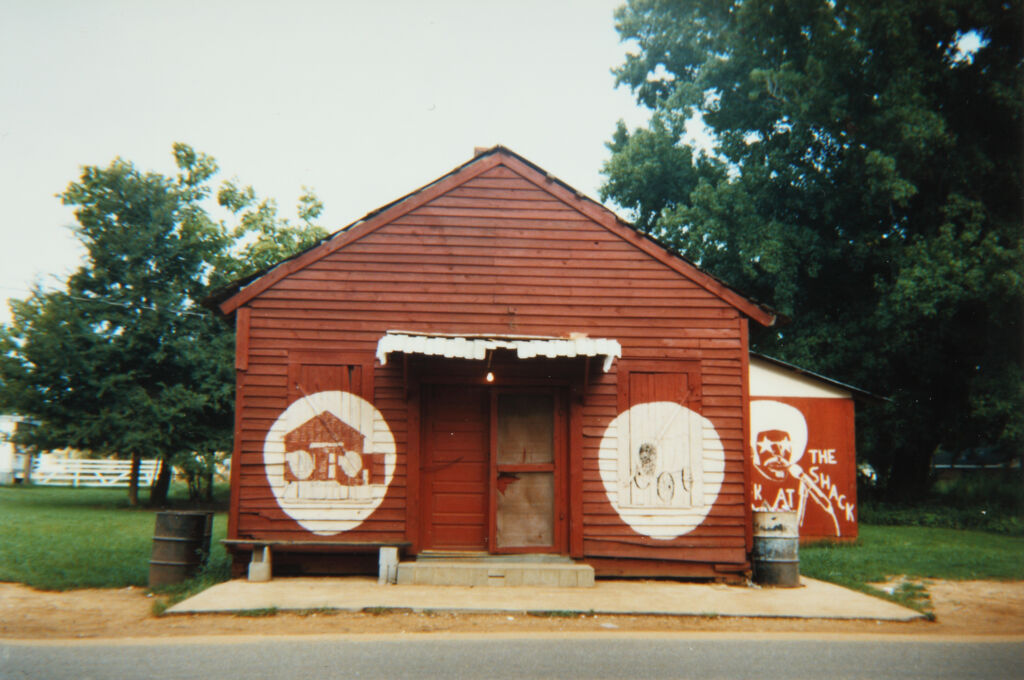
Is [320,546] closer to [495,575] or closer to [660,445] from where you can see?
[495,575]

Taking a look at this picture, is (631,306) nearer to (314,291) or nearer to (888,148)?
(314,291)

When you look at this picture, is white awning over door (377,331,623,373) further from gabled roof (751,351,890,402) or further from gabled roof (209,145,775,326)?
gabled roof (751,351,890,402)

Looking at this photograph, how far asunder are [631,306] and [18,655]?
787cm

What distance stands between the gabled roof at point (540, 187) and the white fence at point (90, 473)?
28750 millimetres

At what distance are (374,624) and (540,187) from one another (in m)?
6.24

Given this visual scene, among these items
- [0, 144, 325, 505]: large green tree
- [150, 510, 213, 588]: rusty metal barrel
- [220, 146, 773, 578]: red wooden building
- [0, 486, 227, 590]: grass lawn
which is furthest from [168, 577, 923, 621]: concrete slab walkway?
[0, 144, 325, 505]: large green tree

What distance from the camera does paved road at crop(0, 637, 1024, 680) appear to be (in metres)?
6.05

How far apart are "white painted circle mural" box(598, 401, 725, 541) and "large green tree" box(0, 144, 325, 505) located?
16549mm

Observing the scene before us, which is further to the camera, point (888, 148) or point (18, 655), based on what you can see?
point (888, 148)

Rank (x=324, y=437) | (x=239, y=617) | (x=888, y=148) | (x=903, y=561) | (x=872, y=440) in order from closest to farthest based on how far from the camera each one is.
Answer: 1. (x=239, y=617)
2. (x=324, y=437)
3. (x=903, y=561)
4. (x=888, y=148)
5. (x=872, y=440)

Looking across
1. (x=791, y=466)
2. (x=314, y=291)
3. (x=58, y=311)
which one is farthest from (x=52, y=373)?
A: (x=791, y=466)

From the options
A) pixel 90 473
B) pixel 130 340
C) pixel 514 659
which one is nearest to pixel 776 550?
pixel 514 659

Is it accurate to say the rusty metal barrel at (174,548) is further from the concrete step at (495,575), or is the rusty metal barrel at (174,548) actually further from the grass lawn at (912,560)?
the grass lawn at (912,560)

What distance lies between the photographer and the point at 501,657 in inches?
257
